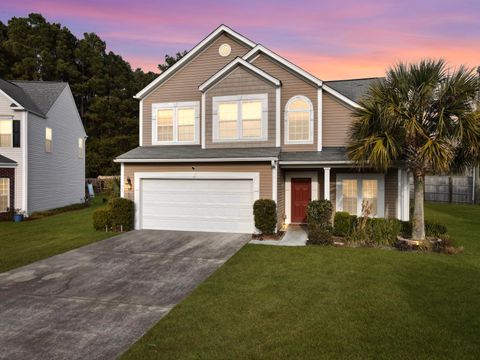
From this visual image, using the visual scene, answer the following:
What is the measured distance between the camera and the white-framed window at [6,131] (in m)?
19.8

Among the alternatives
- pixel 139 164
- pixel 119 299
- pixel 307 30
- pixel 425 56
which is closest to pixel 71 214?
pixel 139 164

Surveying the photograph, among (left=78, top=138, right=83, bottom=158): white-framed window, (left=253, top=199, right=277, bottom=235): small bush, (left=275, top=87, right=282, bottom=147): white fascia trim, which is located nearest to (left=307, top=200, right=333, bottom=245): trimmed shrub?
(left=253, top=199, right=277, bottom=235): small bush

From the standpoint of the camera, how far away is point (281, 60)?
15312mm

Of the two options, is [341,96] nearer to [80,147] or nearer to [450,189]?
[450,189]

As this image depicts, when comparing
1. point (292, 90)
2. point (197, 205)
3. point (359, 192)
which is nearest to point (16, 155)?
point (197, 205)

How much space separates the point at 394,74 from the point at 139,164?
11.4 m

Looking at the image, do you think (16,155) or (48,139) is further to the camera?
(48,139)

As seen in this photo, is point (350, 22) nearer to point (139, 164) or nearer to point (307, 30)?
point (307, 30)

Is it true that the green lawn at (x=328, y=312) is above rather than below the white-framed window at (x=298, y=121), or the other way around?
below

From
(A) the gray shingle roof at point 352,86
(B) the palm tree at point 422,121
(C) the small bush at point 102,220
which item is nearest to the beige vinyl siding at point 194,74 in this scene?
(C) the small bush at point 102,220

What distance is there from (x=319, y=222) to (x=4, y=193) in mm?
18443

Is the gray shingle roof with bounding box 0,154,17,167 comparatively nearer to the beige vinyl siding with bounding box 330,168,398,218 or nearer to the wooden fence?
the beige vinyl siding with bounding box 330,168,398,218

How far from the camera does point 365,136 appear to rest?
507 inches

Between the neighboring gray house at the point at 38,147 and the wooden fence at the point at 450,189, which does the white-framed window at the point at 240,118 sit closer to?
the neighboring gray house at the point at 38,147
